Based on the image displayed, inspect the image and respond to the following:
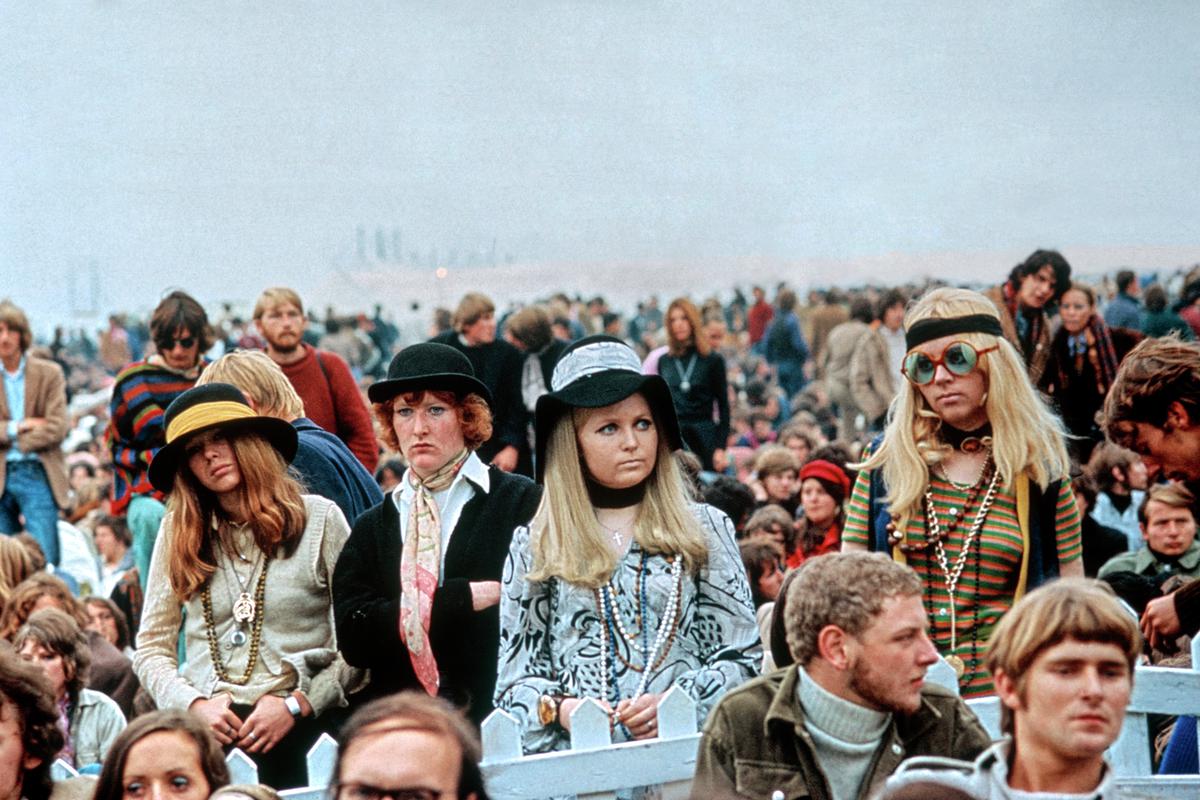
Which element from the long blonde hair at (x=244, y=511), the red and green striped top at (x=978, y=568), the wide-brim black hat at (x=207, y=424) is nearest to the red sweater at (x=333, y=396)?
the wide-brim black hat at (x=207, y=424)

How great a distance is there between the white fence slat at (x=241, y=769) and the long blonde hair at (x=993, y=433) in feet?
6.02

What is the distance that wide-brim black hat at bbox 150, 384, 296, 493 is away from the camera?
4949 millimetres

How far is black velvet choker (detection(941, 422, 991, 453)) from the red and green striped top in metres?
0.13

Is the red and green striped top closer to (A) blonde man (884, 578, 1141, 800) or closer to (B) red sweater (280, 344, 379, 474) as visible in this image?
(A) blonde man (884, 578, 1141, 800)

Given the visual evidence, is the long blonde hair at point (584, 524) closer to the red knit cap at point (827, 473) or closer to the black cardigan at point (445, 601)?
the black cardigan at point (445, 601)

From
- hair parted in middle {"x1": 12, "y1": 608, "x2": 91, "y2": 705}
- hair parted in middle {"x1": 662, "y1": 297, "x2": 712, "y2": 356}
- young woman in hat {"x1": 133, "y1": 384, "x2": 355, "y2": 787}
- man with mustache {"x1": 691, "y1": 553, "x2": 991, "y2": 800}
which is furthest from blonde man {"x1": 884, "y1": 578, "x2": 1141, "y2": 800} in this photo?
hair parted in middle {"x1": 662, "y1": 297, "x2": 712, "y2": 356}

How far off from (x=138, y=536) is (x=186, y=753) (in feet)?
13.7

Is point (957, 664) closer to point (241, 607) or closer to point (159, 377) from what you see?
point (241, 607)

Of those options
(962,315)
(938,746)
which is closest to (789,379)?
(962,315)

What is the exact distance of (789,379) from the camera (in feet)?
60.0

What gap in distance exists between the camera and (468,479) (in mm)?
4883

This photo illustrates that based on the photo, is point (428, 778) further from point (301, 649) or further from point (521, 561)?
point (301, 649)

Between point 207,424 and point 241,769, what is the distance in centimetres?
120

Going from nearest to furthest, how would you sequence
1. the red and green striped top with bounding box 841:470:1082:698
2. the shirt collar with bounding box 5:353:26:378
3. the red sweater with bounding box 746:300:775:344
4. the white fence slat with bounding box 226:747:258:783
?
the white fence slat with bounding box 226:747:258:783
the red and green striped top with bounding box 841:470:1082:698
the shirt collar with bounding box 5:353:26:378
the red sweater with bounding box 746:300:775:344
